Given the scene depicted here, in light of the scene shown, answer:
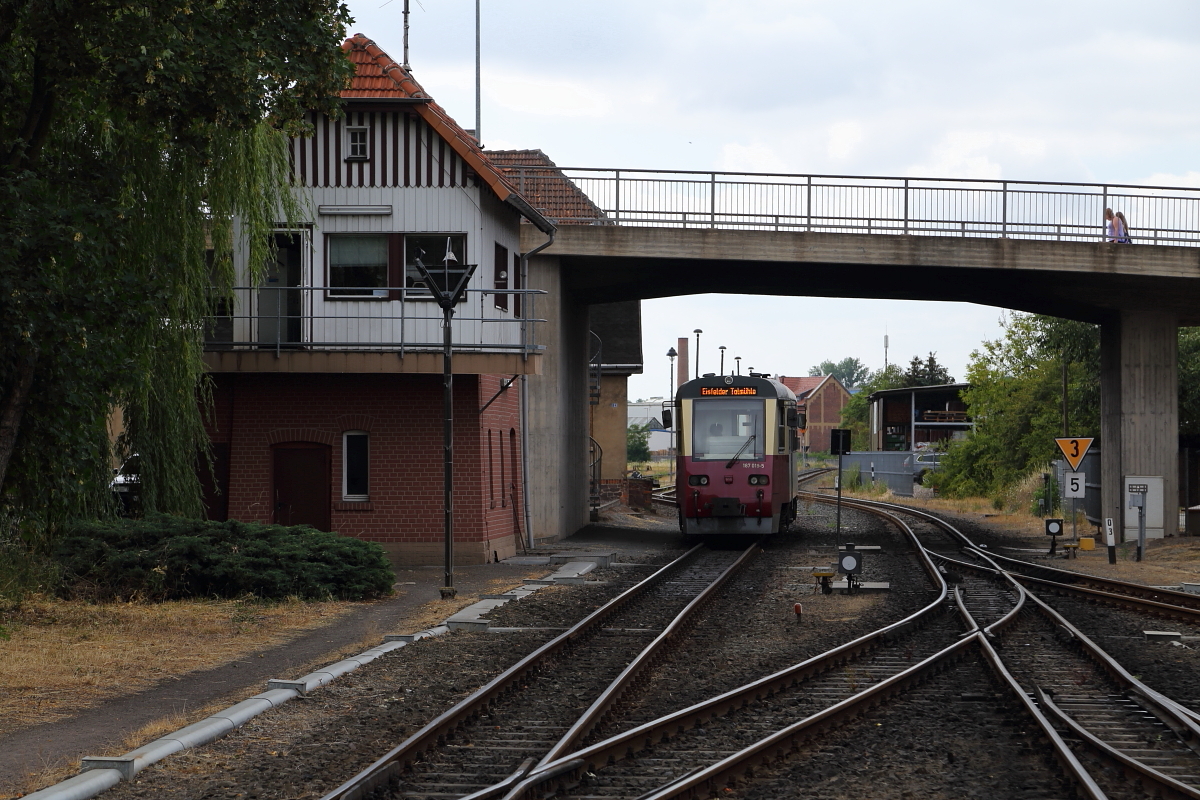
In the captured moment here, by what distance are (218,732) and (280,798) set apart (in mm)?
1576

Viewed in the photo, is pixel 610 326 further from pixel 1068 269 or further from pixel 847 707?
pixel 847 707

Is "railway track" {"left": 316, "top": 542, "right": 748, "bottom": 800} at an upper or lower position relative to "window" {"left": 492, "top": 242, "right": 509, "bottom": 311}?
lower

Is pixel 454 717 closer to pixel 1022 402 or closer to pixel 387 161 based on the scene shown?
pixel 387 161

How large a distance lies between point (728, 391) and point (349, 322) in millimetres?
8058

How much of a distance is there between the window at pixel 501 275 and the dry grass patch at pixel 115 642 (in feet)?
31.0

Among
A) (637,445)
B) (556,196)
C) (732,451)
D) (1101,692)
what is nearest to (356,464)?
(732,451)

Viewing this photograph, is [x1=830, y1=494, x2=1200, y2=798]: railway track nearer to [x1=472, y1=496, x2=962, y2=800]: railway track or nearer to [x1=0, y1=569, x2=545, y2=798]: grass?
[x1=472, y1=496, x2=962, y2=800]: railway track

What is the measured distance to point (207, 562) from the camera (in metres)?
16.0

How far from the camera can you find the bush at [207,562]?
15.4m

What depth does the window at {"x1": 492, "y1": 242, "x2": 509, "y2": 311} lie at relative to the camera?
971 inches

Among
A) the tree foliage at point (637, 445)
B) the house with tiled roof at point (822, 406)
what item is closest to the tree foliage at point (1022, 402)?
the tree foliage at point (637, 445)

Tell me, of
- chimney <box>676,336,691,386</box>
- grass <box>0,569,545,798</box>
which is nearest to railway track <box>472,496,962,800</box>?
grass <box>0,569,545,798</box>

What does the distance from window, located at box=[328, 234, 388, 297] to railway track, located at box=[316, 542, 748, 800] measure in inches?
363

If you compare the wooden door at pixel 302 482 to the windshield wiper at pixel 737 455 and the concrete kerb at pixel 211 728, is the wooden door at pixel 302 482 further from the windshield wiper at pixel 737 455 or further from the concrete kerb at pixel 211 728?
the concrete kerb at pixel 211 728
